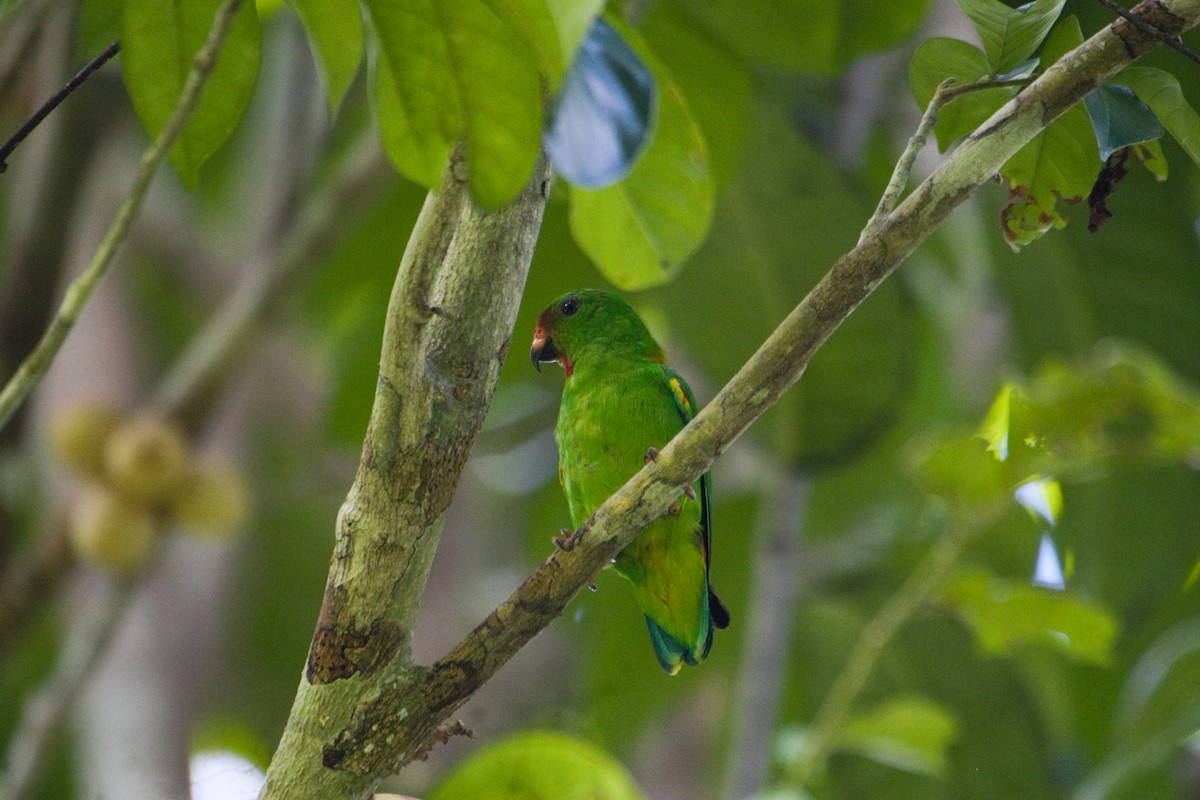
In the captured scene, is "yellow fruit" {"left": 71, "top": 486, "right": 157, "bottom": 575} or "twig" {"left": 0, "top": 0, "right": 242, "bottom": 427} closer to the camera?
"twig" {"left": 0, "top": 0, "right": 242, "bottom": 427}

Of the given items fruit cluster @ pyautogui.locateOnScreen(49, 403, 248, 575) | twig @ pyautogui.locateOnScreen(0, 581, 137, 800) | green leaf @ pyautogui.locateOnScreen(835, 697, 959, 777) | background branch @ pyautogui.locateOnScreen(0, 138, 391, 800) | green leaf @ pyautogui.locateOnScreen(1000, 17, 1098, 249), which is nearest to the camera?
green leaf @ pyautogui.locateOnScreen(1000, 17, 1098, 249)

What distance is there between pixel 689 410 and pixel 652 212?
488 mm

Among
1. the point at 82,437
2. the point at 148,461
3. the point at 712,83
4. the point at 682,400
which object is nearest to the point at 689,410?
the point at 682,400

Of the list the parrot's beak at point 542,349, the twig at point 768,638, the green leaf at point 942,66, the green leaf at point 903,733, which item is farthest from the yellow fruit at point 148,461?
the green leaf at point 942,66

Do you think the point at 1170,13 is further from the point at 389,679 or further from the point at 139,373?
the point at 139,373

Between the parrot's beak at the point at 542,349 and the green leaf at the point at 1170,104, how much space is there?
4.35 feet

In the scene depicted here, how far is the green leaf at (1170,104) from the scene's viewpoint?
109 cm

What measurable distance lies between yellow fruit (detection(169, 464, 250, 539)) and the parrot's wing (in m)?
1.48

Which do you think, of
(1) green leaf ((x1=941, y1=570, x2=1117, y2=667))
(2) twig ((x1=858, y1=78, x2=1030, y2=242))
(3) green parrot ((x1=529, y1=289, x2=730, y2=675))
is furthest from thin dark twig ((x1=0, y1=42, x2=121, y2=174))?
(1) green leaf ((x1=941, y1=570, x2=1117, y2=667))

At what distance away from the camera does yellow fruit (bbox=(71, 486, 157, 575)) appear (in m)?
2.71

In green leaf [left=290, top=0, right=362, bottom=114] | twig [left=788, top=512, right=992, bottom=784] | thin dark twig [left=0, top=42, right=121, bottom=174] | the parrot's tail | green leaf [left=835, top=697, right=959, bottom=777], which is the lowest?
green leaf [left=835, top=697, right=959, bottom=777]

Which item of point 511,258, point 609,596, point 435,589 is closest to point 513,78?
point 511,258

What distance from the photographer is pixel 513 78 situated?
1097mm

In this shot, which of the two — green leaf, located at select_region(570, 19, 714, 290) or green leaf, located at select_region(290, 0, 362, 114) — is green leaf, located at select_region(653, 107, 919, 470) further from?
green leaf, located at select_region(290, 0, 362, 114)
